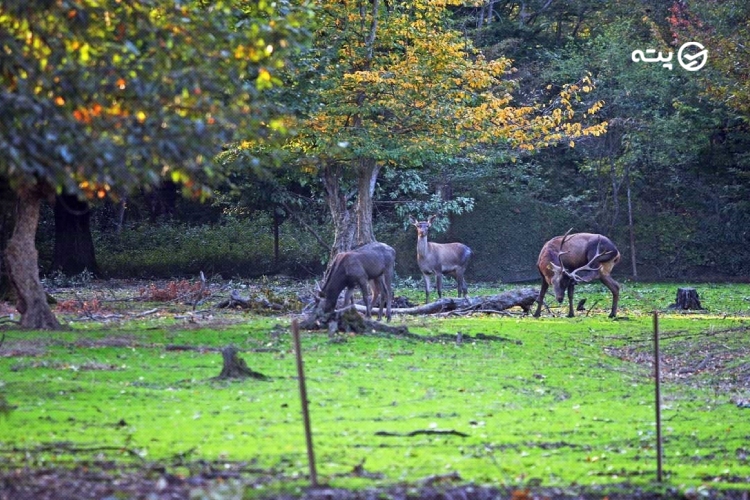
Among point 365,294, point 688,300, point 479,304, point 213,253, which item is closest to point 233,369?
point 365,294

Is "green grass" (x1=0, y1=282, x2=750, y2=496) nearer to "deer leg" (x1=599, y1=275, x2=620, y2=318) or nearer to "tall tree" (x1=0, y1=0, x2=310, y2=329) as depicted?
"tall tree" (x1=0, y1=0, x2=310, y2=329)

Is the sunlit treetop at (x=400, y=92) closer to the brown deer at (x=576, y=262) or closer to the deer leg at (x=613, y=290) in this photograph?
the brown deer at (x=576, y=262)

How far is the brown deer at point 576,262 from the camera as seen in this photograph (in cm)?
2594

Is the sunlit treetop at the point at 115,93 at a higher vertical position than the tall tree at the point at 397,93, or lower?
lower

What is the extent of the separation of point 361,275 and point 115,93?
488 inches

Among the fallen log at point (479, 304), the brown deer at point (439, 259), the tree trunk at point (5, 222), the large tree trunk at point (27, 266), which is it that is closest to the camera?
the large tree trunk at point (27, 266)

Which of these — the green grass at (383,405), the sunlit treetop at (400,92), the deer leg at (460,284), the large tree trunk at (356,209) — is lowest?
the green grass at (383,405)

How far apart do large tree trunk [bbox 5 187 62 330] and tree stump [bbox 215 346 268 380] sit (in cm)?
529

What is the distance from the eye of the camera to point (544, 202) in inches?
1491

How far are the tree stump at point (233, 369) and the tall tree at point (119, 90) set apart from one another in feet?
13.9

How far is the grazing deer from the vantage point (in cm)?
2089

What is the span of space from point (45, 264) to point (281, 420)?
24932mm

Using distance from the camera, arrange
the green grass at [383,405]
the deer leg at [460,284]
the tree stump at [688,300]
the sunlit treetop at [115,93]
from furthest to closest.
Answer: the deer leg at [460,284] → the tree stump at [688,300] → the green grass at [383,405] → the sunlit treetop at [115,93]

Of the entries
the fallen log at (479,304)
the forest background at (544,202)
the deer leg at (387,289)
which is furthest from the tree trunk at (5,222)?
the forest background at (544,202)
